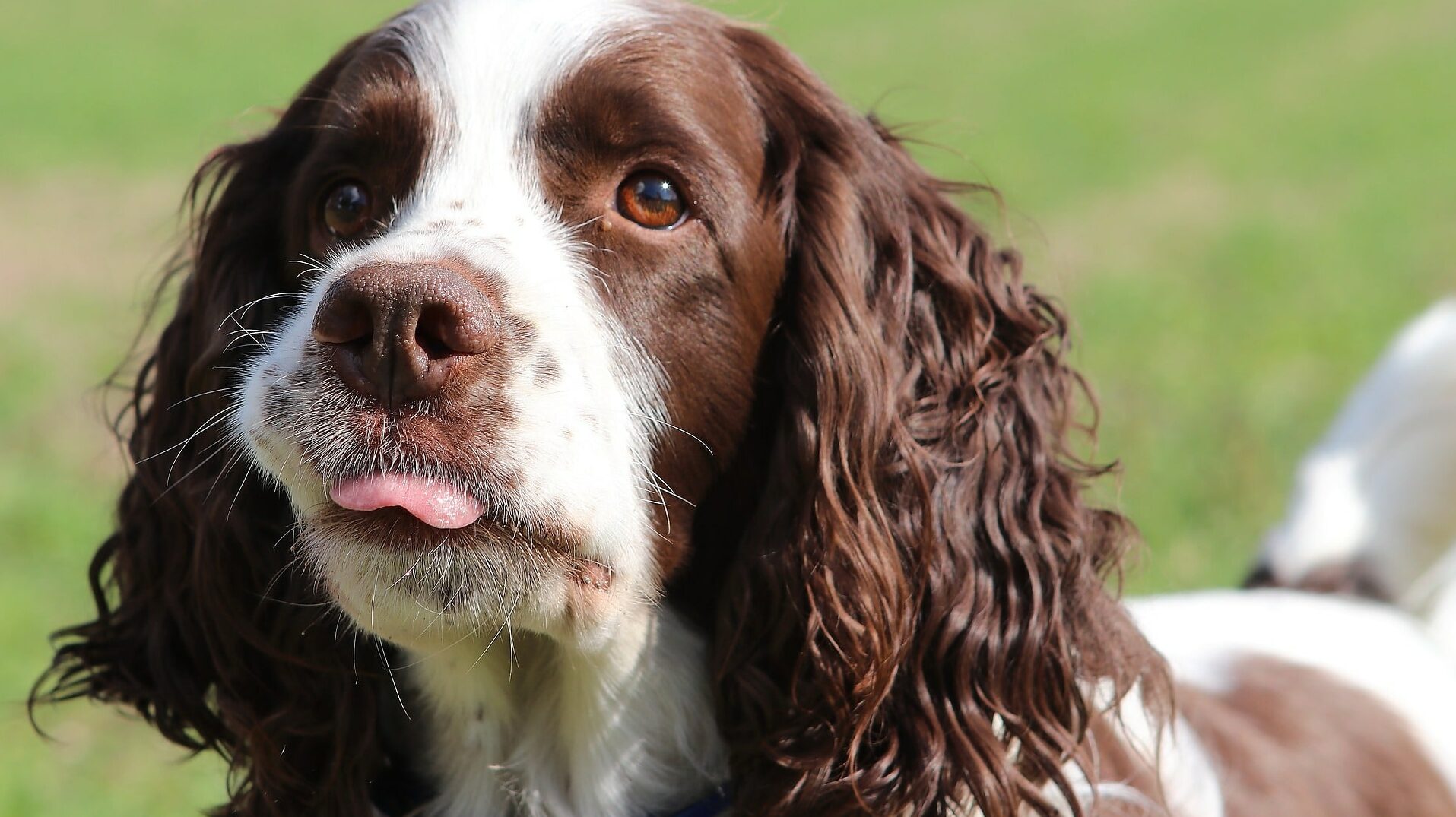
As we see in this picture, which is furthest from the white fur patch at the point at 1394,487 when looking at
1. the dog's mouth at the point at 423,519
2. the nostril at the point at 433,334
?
the nostril at the point at 433,334

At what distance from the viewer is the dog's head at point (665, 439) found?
2689 millimetres

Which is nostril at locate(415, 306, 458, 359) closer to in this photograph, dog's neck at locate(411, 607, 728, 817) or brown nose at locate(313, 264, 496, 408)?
brown nose at locate(313, 264, 496, 408)

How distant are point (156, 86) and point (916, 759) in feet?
73.2

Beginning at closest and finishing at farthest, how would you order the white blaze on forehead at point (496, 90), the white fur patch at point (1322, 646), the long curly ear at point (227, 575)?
1. the white blaze on forehead at point (496, 90)
2. the long curly ear at point (227, 575)
3. the white fur patch at point (1322, 646)

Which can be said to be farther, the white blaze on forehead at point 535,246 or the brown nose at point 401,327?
the white blaze on forehead at point 535,246

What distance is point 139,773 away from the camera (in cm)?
520

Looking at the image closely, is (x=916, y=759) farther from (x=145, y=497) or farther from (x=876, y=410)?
(x=145, y=497)

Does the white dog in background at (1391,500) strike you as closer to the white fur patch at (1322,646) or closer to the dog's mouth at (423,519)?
the white fur patch at (1322,646)

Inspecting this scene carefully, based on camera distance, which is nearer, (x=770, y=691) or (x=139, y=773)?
(x=770, y=691)

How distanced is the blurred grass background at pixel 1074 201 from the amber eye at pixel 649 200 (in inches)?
31.7

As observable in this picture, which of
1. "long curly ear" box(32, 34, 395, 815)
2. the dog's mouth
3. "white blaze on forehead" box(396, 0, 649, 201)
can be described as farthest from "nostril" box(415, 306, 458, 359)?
"long curly ear" box(32, 34, 395, 815)

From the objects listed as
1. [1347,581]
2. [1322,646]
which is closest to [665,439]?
[1322,646]

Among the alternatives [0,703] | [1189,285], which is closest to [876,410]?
[0,703]

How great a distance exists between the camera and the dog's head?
8.82ft
